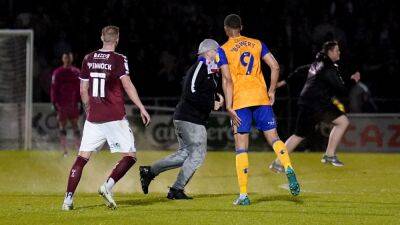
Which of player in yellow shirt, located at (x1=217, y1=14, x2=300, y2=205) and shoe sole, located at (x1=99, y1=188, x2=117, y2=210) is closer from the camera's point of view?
shoe sole, located at (x1=99, y1=188, x2=117, y2=210)

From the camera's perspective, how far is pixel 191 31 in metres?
30.3

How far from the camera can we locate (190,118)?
14508mm

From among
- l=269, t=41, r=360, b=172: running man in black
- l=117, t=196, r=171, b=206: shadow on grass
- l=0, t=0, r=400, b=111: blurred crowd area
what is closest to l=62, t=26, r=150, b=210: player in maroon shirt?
l=117, t=196, r=171, b=206: shadow on grass

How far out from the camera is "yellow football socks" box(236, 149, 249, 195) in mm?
13547

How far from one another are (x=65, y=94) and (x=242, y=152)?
38.4 feet

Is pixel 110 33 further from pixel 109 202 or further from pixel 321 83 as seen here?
pixel 321 83

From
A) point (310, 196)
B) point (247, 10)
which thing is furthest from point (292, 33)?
point (310, 196)

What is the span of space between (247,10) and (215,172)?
1090 cm

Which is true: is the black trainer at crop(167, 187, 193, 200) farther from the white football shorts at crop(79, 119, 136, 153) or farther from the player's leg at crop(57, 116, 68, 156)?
the player's leg at crop(57, 116, 68, 156)

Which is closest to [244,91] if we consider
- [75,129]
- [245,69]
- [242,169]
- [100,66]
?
[245,69]

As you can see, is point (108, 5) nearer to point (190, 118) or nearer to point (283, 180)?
point (283, 180)

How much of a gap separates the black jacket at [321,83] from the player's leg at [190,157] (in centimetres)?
629

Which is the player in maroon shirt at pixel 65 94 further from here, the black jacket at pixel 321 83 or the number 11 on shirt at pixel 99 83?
the number 11 on shirt at pixel 99 83

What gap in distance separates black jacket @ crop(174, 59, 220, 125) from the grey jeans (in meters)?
0.11
